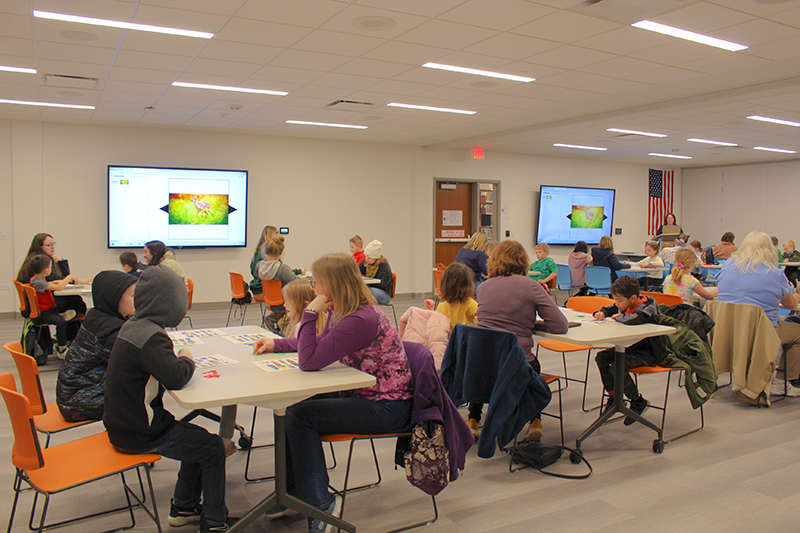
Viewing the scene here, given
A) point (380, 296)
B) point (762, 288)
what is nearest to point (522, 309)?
point (762, 288)

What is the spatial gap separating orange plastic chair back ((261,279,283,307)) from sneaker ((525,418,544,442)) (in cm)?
342

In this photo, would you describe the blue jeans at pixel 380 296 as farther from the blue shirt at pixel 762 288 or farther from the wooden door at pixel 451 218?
the wooden door at pixel 451 218

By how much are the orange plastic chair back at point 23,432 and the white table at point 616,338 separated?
2.56 metres

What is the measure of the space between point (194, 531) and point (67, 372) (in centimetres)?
95

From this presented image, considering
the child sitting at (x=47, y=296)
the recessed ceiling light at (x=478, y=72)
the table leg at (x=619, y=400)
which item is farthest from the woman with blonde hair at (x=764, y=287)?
the child sitting at (x=47, y=296)

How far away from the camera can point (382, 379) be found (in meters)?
2.58

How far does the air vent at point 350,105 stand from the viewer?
724 centimetres

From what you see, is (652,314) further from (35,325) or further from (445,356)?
(35,325)

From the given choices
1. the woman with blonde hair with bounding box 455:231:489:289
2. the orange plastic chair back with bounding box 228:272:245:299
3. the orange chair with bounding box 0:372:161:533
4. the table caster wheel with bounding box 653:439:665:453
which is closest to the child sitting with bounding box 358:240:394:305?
the woman with blonde hair with bounding box 455:231:489:289

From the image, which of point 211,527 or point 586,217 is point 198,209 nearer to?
point 211,527

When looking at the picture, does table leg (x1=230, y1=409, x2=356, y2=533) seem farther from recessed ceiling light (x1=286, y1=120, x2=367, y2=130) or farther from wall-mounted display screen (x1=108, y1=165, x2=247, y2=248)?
wall-mounted display screen (x1=108, y1=165, x2=247, y2=248)

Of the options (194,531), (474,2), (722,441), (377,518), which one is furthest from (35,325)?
(722,441)

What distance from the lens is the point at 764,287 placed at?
449cm

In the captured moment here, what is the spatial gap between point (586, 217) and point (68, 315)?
1058 cm
